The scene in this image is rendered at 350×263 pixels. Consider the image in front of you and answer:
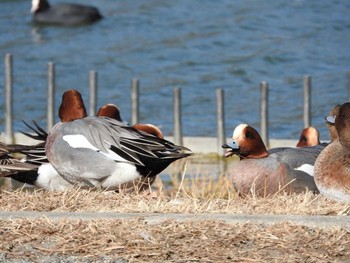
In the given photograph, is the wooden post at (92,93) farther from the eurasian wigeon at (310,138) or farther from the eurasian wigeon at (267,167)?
the eurasian wigeon at (267,167)

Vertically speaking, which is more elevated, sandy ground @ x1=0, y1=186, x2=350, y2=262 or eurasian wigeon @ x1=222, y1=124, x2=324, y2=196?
sandy ground @ x1=0, y1=186, x2=350, y2=262

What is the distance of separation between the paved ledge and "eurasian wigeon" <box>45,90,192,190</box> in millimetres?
2014

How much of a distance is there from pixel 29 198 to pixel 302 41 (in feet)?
84.9

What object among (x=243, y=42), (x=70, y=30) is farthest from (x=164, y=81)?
(x=70, y=30)

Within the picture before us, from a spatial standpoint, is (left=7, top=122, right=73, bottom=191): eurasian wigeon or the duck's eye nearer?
the duck's eye

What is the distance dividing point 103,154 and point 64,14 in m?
26.6

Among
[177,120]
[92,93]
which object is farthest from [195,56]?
[177,120]

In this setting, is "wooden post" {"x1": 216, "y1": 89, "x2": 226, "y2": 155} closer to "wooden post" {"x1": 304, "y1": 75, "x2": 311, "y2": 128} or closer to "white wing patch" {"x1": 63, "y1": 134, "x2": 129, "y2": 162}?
"wooden post" {"x1": 304, "y1": 75, "x2": 311, "y2": 128}

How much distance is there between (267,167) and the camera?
10.3 meters

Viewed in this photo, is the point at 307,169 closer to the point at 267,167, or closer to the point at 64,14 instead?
the point at 267,167

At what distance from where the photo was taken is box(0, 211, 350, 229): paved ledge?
24.8ft

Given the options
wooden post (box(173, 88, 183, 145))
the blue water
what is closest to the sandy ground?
wooden post (box(173, 88, 183, 145))

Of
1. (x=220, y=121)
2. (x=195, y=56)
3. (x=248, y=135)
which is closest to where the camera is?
(x=248, y=135)

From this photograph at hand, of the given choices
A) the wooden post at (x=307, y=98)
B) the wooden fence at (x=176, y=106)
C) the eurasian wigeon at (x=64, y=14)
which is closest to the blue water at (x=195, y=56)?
the eurasian wigeon at (x=64, y=14)
